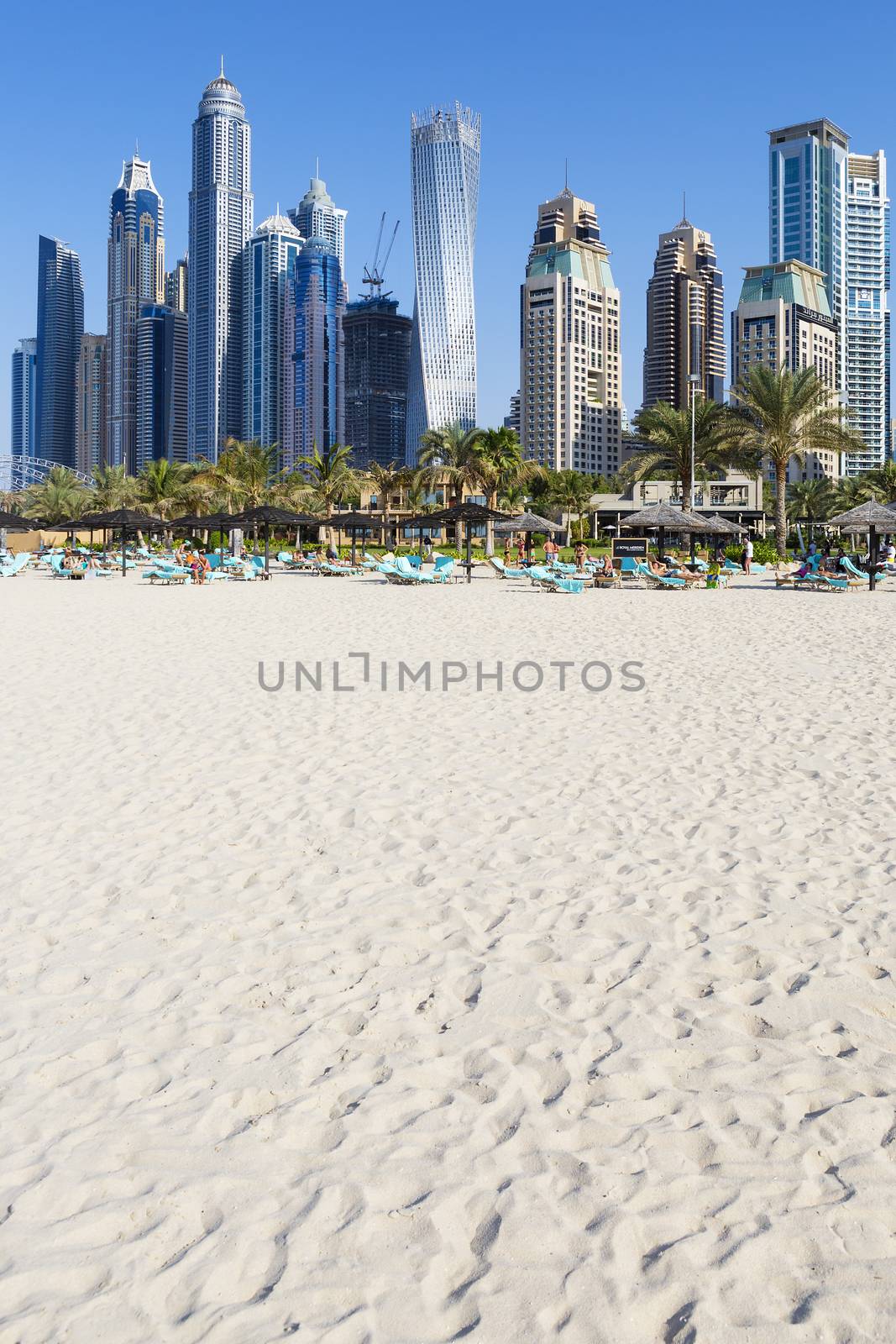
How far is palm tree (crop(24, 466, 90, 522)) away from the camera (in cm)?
6875

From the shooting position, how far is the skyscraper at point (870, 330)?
162 metres

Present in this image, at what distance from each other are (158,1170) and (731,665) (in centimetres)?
982

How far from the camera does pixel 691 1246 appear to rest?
2256 millimetres

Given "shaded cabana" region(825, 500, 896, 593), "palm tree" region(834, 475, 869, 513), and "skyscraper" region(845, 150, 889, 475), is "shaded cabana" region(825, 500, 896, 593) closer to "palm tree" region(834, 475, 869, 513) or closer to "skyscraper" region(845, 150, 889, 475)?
"palm tree" region(834, 475, 869, 513)

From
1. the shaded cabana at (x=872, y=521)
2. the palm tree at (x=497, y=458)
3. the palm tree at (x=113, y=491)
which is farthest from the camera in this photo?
the palm tree at (x=113, y=491)

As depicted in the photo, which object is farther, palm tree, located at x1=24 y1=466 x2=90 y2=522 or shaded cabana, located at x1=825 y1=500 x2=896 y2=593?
palm tree, located at x1=24 y1=466 x2=90 y2=522

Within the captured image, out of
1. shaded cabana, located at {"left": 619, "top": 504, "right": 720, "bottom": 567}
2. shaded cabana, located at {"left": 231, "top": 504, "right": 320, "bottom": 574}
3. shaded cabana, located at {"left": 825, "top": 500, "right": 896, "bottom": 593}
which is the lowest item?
shaded cabana, located at {"left": 825, "top": 500, "right": 896, "bottom": 593}

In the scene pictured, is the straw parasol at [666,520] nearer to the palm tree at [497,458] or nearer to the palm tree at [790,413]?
the palm tree at [790,413]

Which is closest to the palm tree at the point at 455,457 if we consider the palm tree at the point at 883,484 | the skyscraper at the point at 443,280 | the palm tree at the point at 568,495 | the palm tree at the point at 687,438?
the palm tree at the point at 687,438

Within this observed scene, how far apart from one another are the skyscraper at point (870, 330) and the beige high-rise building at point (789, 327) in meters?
19.7

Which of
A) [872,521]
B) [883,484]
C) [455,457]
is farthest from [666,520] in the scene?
[883,484]

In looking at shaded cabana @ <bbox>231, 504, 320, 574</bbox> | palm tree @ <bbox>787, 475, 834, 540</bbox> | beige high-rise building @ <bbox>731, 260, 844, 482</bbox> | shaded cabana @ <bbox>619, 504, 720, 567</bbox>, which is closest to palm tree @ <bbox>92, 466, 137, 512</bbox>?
shaded cabana @ <bbox>231, 504, 320, 574</bbox>

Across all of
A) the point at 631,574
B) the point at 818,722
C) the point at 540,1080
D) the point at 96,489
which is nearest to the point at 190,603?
the point at 631,574

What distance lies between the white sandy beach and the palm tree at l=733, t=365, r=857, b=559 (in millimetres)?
29452
